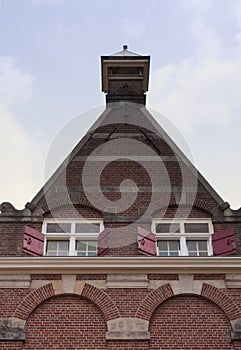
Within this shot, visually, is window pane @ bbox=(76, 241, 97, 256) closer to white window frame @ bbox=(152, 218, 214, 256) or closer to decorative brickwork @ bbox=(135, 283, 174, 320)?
white window frame @ bbox=(152, 218, 214, 256)

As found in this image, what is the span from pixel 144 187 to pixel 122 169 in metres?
0.95

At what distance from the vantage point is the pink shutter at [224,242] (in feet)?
47.5

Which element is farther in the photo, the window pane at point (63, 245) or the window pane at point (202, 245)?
the window pane at point (202, 245)

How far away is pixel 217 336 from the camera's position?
13.2 m

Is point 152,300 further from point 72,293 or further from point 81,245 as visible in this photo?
point 81,245

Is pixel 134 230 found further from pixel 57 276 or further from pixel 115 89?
pixel 115 89

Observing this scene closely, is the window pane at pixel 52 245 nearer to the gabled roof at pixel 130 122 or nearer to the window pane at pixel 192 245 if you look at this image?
the gabled roof at pixel 130 122

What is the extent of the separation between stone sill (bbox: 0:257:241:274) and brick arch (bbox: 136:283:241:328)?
47 centimetres

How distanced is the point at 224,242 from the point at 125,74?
8.37 metres

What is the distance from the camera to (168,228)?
1536 centimetres

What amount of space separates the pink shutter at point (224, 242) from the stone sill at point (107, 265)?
43 centimetres

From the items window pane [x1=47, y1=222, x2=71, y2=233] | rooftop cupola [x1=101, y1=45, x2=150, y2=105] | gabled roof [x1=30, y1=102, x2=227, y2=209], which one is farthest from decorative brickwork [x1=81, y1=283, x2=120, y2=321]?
rooftop cupola [x1=101, y1=45, x2=150, y2=105]

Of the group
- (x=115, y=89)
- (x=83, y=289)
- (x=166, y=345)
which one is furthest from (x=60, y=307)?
(x=115, y=89)

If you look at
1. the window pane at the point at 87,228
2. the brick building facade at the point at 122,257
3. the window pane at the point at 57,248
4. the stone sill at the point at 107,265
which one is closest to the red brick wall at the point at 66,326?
the brick building facade at the point at 122,257
